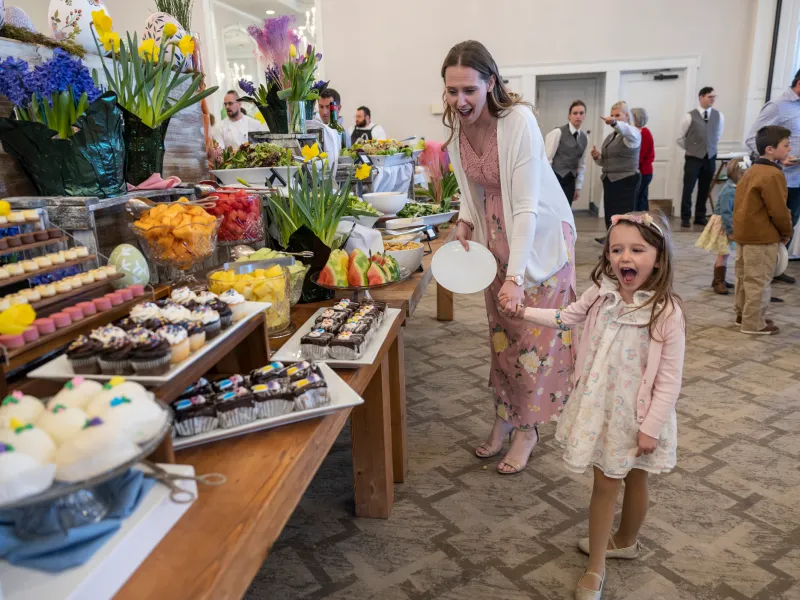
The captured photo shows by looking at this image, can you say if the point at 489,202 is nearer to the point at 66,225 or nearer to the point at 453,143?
the point at 453,143

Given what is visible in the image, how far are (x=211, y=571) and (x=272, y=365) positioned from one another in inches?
22.1

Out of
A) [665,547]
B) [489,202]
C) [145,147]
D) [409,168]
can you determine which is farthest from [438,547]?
[409,168]

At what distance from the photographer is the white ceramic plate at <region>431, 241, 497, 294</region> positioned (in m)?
2.11

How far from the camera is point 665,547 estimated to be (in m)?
1.97

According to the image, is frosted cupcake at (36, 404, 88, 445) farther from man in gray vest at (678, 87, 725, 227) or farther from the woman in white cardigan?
man in gray vest at (678, 87, 725, 227)

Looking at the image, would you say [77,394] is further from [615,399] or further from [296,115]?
[296,115]

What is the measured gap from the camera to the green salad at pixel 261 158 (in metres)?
2.41

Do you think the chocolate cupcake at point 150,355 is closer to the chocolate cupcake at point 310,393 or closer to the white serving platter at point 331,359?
the chocolate cupcake at point 310,393

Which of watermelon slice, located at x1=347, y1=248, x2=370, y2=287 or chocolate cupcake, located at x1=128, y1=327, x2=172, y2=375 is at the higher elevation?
chocolate cupcake, located at x1=128, y1=327, x2=172, y2=375

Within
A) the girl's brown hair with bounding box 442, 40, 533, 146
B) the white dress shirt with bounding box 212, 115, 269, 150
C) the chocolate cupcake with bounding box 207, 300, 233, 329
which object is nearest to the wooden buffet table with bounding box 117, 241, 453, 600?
the chocolate cupcake with bounding box 207, 300, 233, 329

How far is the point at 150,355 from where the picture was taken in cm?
101

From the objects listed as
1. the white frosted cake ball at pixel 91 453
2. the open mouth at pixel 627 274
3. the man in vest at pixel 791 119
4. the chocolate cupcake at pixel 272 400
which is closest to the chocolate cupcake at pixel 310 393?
the chocolate cupcake at pixel 272 400

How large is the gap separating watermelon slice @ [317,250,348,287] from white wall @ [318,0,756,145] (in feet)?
26.5

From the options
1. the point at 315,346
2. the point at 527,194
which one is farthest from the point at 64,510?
the point at 527,194
